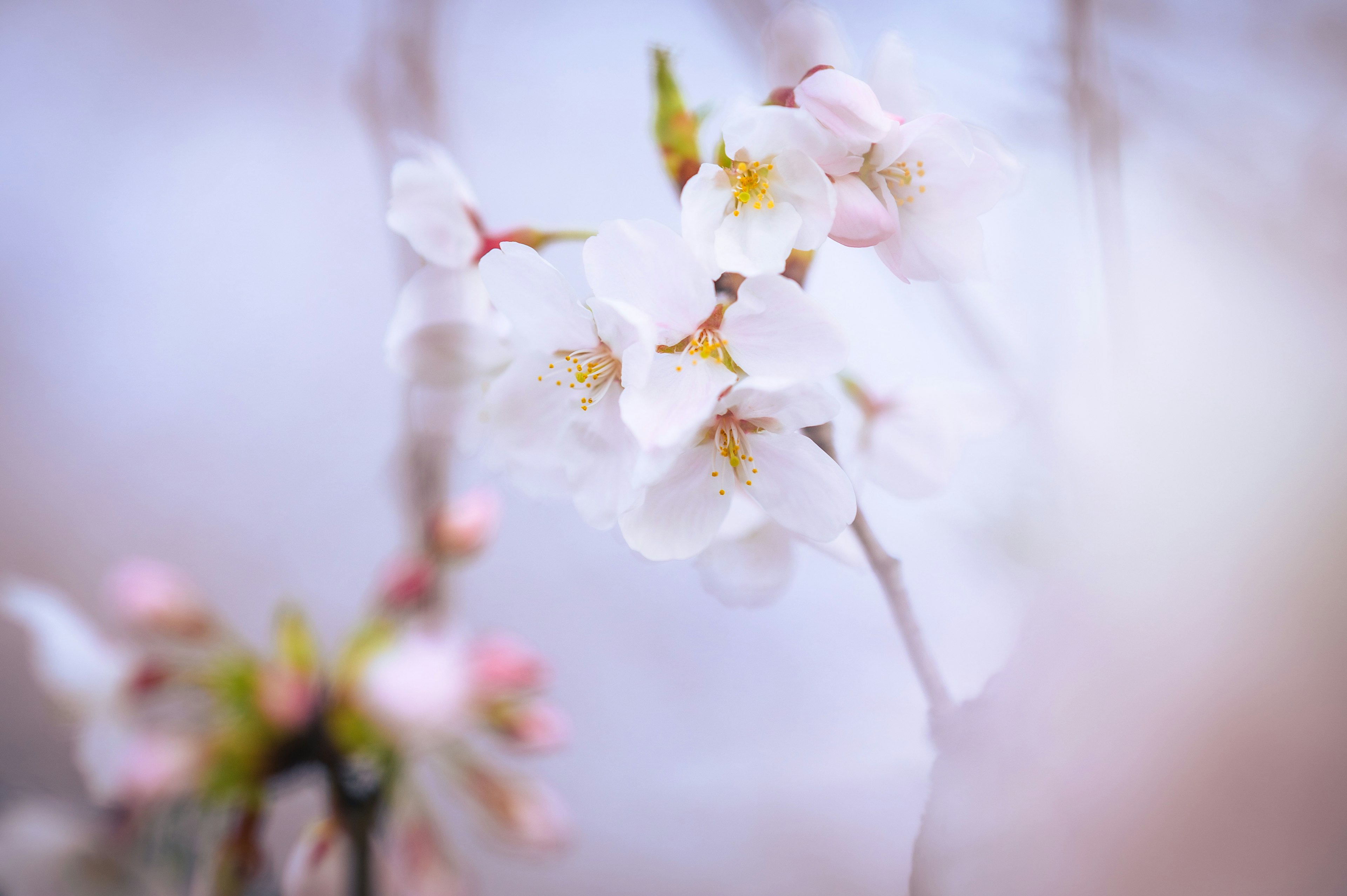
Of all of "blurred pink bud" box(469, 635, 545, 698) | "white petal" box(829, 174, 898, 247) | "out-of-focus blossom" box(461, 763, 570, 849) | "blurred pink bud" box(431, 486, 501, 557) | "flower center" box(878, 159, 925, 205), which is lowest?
"out-of-focus blossom" box(461, 763, 570, 849)

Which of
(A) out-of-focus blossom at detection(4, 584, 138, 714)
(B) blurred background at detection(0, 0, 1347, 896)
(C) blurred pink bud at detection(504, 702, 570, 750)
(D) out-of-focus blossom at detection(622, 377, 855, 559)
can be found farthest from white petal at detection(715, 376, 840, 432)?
(A) out-of-focus blossom at detection(4, 584, 138, 714)

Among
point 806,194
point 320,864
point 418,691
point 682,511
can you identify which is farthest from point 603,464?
point 320,864

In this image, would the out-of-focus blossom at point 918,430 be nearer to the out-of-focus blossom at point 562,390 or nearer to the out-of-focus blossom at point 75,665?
the out-of-focus blossom at point 562,390

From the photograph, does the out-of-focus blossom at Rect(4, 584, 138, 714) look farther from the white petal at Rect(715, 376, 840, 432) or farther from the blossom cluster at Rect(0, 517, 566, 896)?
the white petal at Rect(715, 376, 840, 432)

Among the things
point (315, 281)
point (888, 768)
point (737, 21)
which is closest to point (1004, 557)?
point (888, 768)

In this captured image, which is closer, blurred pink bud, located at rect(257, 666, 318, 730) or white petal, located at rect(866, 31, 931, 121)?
white petal, located at rect(866, 31, 931, 121)

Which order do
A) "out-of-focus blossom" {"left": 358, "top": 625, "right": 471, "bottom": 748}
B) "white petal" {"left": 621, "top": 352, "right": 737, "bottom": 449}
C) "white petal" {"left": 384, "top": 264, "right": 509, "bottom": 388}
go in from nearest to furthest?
"white petal" {"left": 621, "top": 352, "right": 737, "bottom": 449} < "white petal" {"left": 384, "top": 264, "right": 509, "bottom": 388} < "out-of-focus blossom" {"left": 358, "top": 625, "right": 471, "bottom": 748}

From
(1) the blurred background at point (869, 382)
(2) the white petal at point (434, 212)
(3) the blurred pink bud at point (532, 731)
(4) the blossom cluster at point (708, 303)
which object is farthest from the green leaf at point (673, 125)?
(3) the blurred pink bud at point (532, 731)
